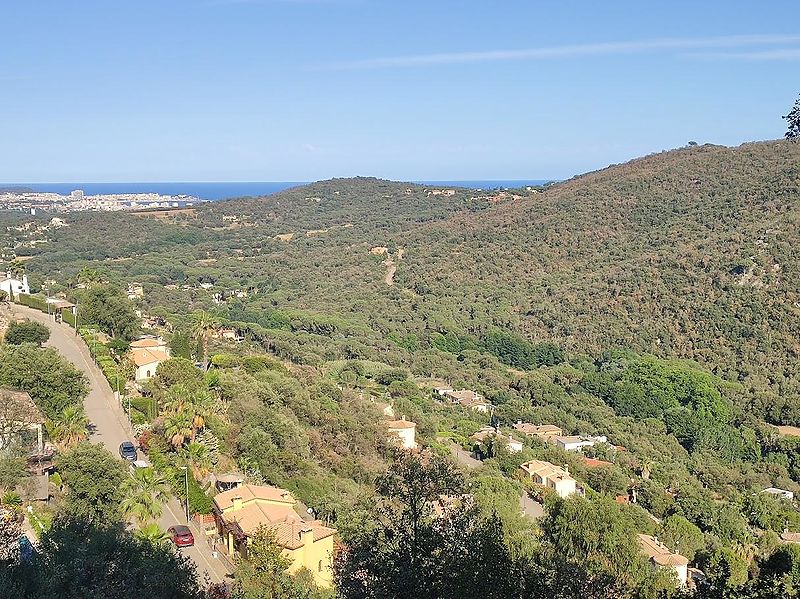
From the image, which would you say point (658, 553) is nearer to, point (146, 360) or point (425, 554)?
point (425, 554)

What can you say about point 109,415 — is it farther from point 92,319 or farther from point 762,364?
point 762,364

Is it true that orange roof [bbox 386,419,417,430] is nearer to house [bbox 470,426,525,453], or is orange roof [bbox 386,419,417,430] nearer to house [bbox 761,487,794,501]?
house [bbox 470,426,525,453]

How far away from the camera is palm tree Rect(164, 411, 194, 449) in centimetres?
2277

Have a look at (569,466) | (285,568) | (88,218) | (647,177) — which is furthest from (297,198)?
(285,568)

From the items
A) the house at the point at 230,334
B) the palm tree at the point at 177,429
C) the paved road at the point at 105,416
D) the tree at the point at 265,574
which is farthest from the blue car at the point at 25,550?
the house at the point at 230,334

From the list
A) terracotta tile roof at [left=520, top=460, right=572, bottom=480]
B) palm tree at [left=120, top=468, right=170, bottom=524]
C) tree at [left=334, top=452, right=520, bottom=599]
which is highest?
tree at [left=334, top=452, right=520, bottom=599]

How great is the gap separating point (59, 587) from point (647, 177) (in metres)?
89.3

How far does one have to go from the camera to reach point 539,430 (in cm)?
4372

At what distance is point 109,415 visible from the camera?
27219 mm

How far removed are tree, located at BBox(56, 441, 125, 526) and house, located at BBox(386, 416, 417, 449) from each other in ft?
50.2

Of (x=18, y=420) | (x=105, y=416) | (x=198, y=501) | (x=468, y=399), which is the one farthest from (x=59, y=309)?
(x=198, y=501)

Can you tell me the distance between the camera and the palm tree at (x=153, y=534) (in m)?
16.0

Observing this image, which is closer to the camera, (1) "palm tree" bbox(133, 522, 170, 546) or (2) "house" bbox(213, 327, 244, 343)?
(1) "palm tree" bbox(133, 522, 170, 546)

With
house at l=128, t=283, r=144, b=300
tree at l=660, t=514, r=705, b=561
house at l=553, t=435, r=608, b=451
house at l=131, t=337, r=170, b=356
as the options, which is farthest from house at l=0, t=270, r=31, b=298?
tree at l=660, t=514, r=705, b=561
